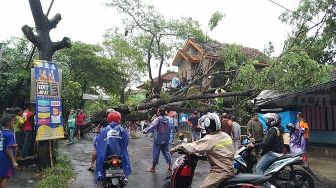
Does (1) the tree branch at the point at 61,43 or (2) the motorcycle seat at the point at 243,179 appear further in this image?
(1) the tree branch at the point at 61,43

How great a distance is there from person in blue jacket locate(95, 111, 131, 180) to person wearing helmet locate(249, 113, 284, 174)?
7.75ft

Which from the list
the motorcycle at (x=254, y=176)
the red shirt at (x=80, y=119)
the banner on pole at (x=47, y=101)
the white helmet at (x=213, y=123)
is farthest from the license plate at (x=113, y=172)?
the red shirt at (x=80, y=119)

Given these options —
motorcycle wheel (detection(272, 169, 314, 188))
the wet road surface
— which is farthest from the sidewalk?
motorcycle wheel (detection(272, 169, 314, 188))

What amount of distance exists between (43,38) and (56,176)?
3593 millimetres

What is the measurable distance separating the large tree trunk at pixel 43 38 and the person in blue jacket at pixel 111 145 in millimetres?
3223

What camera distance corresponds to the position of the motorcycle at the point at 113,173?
674cm

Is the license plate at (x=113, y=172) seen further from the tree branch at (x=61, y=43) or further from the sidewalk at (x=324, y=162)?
the sidewalk at (x=324, y=162)

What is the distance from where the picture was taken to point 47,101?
9469 millimetres

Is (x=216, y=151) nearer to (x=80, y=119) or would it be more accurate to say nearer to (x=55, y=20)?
(x=55, y=20)

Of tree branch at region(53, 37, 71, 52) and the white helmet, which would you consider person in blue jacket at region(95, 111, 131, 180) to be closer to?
the white helmet

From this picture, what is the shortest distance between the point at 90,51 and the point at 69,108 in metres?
9.48

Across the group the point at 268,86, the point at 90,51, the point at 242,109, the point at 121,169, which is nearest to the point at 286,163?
the point at 121,169

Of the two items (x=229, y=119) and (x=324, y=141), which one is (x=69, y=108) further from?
(x=324, y=141)

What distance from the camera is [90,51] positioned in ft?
94.9
